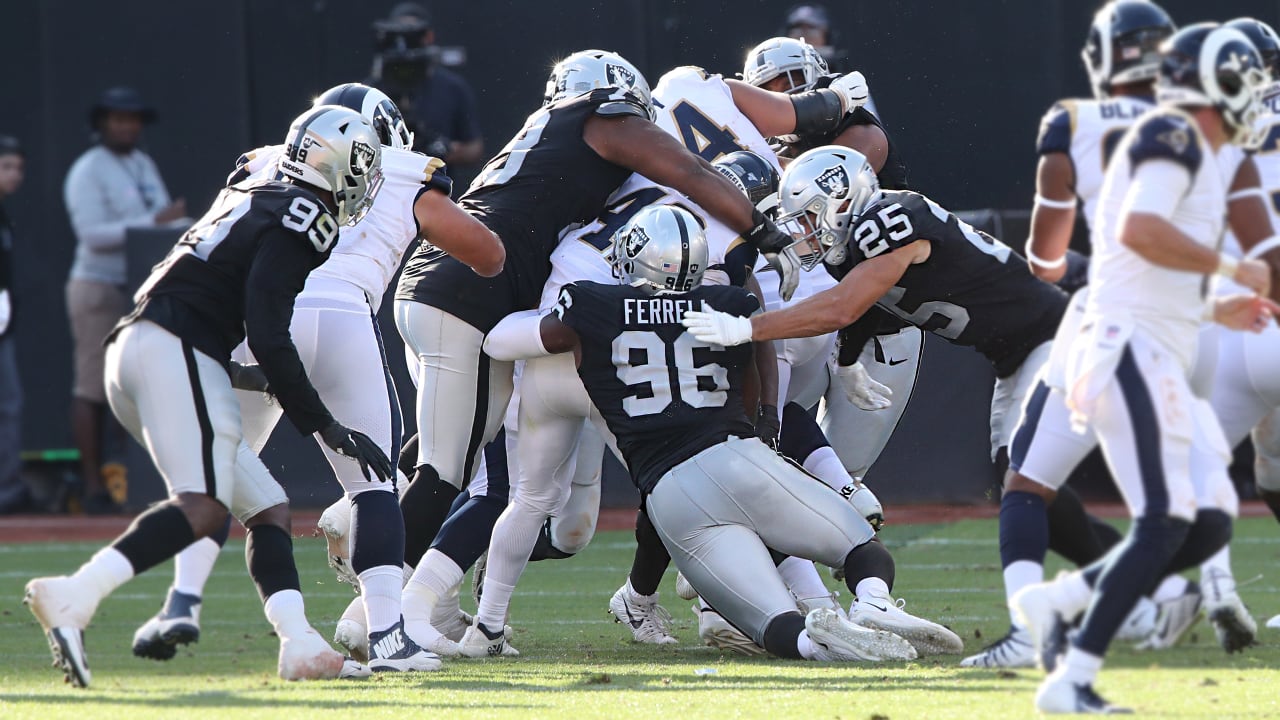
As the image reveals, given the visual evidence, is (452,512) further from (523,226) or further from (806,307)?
(806,307)

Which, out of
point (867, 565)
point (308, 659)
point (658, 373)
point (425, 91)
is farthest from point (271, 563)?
point (425, 91)

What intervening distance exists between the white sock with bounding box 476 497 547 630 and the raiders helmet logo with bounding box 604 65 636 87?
4.58ft

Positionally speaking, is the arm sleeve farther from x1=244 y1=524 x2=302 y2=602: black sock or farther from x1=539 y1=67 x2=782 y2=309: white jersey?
x1=539 y1=67 x2=782 y2=309: white jersey

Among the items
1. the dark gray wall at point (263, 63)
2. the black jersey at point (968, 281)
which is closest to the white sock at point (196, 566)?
the black jersey at point (968, 281)

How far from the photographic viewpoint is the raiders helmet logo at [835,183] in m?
4.99

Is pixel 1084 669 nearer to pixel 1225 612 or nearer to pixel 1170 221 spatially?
pixel 1225 612

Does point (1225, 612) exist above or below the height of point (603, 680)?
above

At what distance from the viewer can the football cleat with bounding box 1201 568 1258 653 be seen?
3.46 meters

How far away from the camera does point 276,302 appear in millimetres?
4336

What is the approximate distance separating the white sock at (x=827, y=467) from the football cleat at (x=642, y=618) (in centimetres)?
67

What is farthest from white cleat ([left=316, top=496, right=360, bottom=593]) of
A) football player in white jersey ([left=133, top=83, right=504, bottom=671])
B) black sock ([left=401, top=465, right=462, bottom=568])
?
black sock ([left=401, top=465, right=462, bottom=568])

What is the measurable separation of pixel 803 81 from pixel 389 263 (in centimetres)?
181

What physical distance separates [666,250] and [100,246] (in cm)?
Answer: 633

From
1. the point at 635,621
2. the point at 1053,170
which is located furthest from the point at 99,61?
the point at 1053,170
